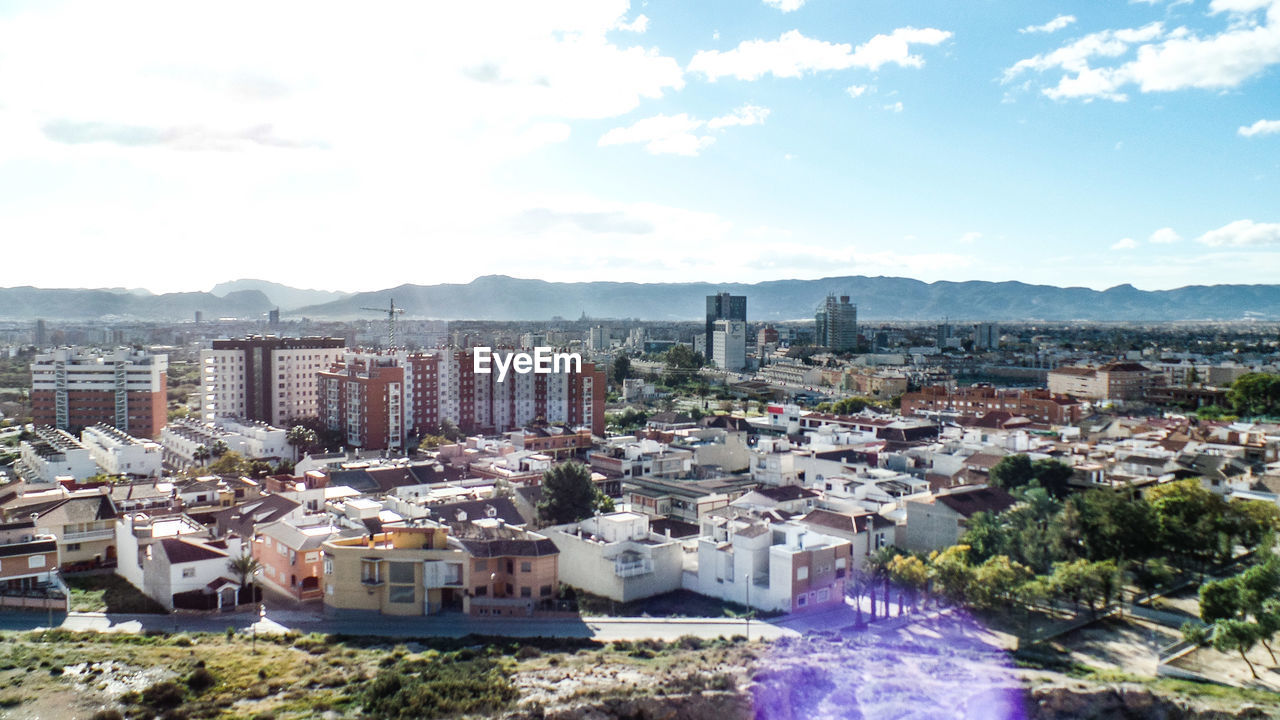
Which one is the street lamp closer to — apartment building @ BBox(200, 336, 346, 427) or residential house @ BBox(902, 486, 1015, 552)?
residential house @ BBox(902, 486, 1015, 552)

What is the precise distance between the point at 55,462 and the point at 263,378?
36.9 ft

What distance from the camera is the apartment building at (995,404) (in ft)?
111

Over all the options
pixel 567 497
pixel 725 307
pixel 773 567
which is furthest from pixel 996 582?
pixel 725 307

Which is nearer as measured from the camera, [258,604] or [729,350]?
[258,604]

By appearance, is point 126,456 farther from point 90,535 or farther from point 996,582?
point 996,582

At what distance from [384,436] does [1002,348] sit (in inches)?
3162

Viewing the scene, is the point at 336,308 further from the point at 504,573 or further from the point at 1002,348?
the point at 504,573

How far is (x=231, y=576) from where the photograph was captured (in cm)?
1441

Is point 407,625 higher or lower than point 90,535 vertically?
lower

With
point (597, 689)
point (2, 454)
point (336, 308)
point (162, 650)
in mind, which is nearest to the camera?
point (597, 689)

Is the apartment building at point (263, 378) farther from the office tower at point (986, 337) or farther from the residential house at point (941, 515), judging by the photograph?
the office tower at point (986, 337)

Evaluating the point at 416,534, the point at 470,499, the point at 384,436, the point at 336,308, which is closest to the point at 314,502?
the point at 470,499

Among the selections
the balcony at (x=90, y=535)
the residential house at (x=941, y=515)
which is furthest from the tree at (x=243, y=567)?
the residential house at (x=941, y=515)

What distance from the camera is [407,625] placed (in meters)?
13.2
